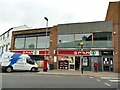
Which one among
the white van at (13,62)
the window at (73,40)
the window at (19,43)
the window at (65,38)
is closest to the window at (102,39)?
the window at (73,40)

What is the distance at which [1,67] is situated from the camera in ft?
92.2

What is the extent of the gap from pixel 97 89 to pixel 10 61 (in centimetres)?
1718

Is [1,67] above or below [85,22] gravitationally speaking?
below

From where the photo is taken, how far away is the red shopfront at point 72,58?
33344mm

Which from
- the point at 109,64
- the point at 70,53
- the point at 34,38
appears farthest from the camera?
the point at 34,38

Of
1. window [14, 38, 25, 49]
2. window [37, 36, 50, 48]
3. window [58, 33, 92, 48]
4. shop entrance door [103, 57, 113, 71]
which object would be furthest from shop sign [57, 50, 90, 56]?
window [14, 38, 25, 49]

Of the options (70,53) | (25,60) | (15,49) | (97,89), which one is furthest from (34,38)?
(97,89)

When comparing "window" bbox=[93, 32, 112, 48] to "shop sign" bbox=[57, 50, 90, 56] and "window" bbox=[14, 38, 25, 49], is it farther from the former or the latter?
"window" bbox=[14, 38, 25, 49]

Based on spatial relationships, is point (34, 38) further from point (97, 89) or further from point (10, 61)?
point (97, 89)

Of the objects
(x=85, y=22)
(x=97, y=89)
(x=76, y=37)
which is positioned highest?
(x=85, y=22)

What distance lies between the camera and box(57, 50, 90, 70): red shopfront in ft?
109

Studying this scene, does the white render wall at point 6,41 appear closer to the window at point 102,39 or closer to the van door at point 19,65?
the van door at point 19,65

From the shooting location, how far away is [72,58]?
113 feet

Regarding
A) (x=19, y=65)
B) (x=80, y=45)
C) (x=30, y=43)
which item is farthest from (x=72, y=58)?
(x=19, y=65)
